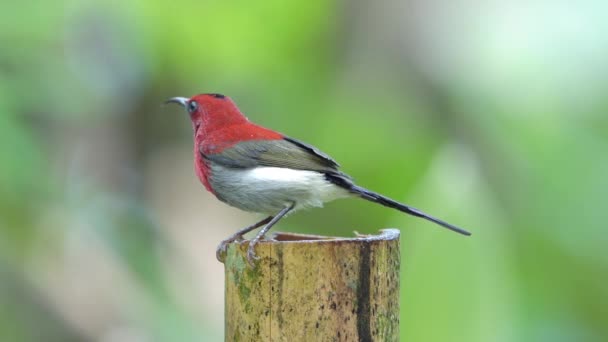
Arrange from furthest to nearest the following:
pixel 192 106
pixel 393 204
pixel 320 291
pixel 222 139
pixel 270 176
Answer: pixel 192 106, pixel 222 139, pixel 270 176, pixel 393 204, pixel 320 291

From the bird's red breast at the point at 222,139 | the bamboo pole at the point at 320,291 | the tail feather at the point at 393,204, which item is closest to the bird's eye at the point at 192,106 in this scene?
the bird's red breast at the point at 222,139

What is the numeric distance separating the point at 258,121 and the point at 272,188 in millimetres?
2688

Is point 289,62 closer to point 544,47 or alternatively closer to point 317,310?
point 544,47

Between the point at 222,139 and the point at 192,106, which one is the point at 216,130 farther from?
the point at 192,106

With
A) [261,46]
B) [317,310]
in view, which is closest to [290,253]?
[317,310]

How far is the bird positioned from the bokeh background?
3.99ft

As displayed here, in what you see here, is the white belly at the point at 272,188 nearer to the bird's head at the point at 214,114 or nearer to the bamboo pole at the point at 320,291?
the bird's head at the point at 214,114

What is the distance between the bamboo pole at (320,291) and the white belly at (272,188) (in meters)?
0.82

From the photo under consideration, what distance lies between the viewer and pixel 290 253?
7.17 ft

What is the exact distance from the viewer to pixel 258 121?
5.72 meters

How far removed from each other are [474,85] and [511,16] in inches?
20.5

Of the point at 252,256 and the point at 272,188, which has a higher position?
the point at 272,188

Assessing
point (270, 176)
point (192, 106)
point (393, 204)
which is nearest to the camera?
point (393, 204)

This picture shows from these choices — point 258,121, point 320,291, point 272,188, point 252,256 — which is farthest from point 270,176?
point 258,121
